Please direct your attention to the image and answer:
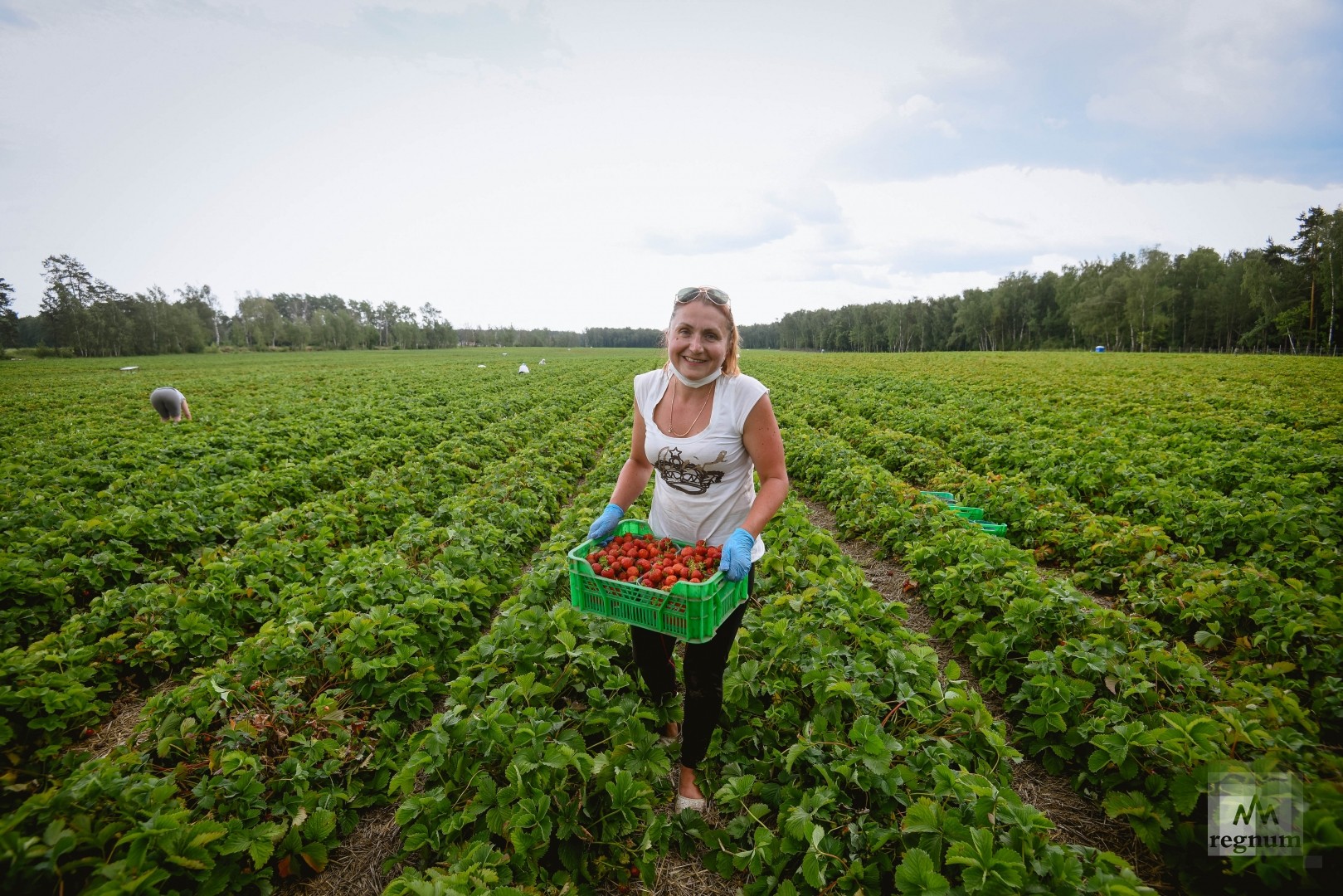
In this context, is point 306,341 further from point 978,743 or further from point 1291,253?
point 1291,253

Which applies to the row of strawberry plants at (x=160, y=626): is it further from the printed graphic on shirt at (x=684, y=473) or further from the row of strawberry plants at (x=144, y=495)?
the printed graphic on shirt at (x=684, y=473)

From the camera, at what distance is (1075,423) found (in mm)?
12844

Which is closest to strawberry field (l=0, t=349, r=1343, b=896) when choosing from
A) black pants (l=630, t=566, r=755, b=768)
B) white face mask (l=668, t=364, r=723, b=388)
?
black pants (l=630, t=566, r=755, b=768)

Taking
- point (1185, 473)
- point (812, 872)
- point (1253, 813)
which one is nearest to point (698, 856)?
point (812, 872)

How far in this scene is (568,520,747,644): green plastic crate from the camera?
96.6 inches

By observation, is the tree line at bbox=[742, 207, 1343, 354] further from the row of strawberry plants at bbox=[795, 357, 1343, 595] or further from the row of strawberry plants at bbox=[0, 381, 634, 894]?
the row of strawberry plants at bbox=[0, 381, 634, 894]

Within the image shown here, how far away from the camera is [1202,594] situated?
14.9ft

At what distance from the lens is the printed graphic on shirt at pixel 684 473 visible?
2850 millimetres

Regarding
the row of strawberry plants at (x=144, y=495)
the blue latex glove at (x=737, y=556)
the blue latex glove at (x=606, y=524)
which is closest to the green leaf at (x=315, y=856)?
the blue latex glove at (x=606, y=524)

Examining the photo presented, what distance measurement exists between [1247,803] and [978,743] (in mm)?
1138

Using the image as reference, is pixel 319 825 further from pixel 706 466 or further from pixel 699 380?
pixel 699 380

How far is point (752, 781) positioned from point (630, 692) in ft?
3.91

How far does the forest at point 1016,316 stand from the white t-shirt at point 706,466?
4233cm

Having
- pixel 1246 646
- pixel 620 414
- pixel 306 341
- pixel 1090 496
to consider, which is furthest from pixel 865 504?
pixel 306 341
